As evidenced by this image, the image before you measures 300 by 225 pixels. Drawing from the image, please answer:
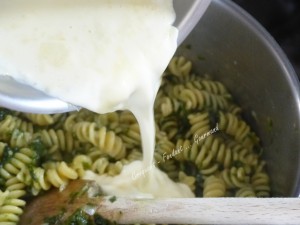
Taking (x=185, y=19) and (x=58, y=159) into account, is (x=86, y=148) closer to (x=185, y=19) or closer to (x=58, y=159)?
(x=58, y=159)

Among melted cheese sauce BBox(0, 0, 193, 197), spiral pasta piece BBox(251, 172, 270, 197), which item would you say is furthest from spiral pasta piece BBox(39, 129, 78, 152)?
spiral pasta piece BBox(251, 172, 270, 197)

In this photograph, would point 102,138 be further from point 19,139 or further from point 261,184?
point 261,184

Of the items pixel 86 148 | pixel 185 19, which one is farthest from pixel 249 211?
pixel 86 148

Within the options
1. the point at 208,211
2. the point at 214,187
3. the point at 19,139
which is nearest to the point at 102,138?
the point at 19,139

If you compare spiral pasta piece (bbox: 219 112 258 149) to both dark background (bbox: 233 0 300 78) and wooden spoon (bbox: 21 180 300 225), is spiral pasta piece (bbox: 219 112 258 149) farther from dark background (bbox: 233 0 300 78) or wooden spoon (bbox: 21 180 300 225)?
wooden spoon (bbox: 21 180 300 225)

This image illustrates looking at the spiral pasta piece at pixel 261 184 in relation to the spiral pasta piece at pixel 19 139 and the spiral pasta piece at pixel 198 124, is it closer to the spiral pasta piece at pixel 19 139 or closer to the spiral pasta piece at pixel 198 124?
the spiral pasta piece at pixel 198 124

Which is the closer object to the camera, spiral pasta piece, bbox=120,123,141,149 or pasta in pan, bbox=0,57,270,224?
pasta in pan, bbox=0,57,270,224
